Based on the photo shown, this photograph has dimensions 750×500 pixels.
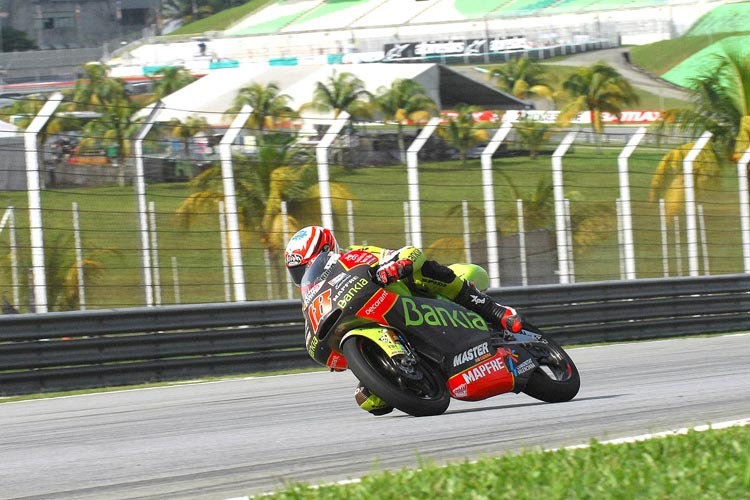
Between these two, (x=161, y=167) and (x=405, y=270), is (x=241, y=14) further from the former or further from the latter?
(x=405, y=270)

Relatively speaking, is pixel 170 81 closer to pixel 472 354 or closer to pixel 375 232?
pixel 375 232

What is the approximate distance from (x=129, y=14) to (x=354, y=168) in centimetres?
7826

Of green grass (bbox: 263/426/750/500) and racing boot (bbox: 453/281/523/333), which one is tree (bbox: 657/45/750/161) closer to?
racing boot (bbox: 453/281/523/333)

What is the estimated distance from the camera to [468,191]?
1348 inches

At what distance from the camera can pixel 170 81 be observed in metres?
62.1

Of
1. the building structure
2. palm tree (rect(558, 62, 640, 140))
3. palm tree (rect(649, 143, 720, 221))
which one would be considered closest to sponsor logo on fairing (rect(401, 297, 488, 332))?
palm tree (rect(649, 143, 720, 221))

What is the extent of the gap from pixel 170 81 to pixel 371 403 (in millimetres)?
56779

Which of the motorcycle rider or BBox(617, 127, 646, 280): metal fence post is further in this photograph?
BBox(617, 127, 646, 280): metal fence post

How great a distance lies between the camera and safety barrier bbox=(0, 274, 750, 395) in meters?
10.5

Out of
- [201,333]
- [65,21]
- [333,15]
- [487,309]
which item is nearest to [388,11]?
[333,15]

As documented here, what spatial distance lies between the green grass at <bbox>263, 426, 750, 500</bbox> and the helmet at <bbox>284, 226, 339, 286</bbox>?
7.34 ft

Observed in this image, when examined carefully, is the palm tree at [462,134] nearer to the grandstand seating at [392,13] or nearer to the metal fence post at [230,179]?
the metal fence post at [230,179]

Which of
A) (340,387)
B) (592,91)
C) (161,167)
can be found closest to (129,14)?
(592,91)

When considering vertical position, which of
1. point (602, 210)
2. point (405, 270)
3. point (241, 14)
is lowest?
point (602, 210)
